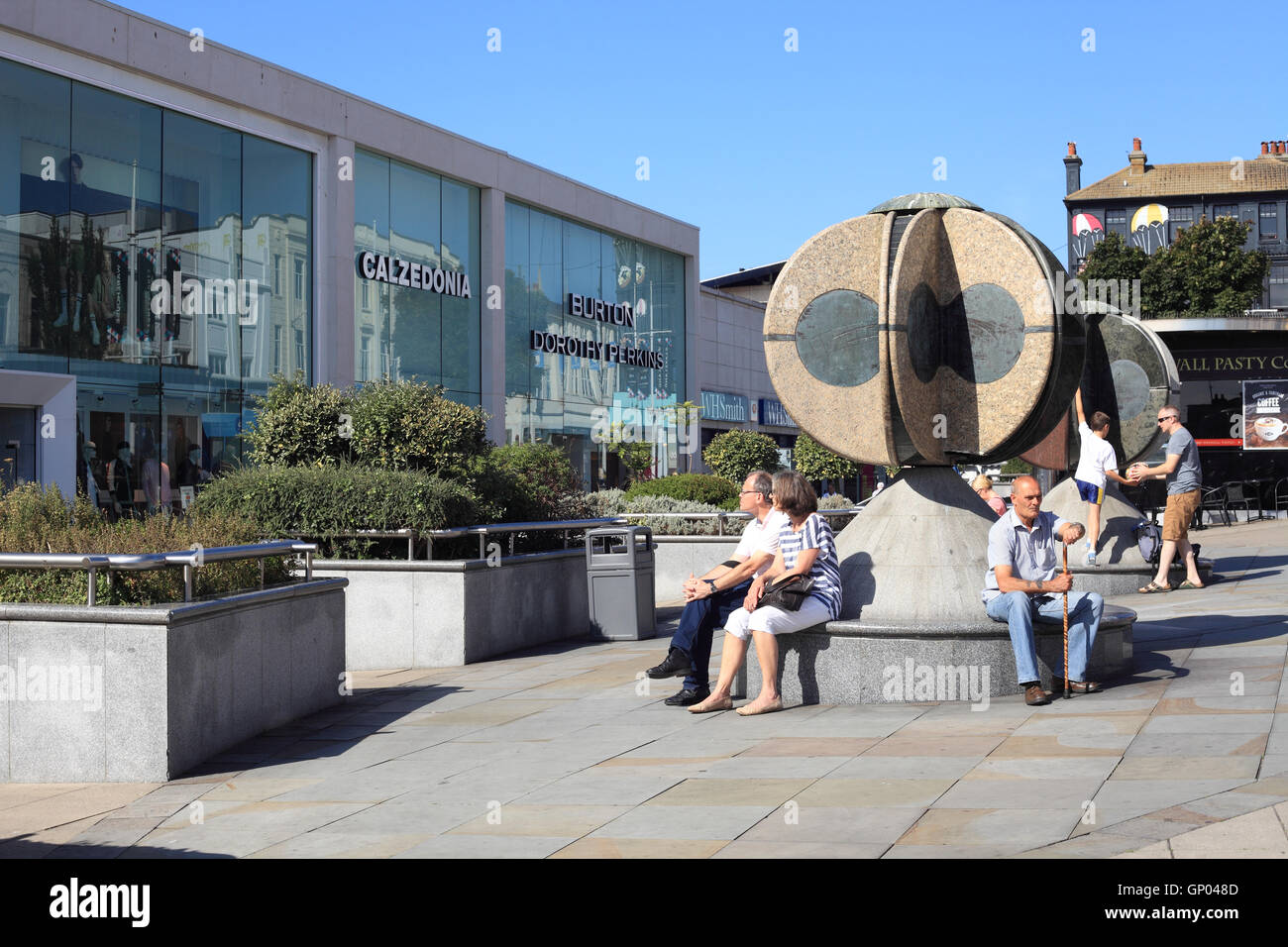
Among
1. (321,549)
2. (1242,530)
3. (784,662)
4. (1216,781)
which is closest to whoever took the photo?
(1216,781)

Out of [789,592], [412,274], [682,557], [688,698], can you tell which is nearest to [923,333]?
[789,592]

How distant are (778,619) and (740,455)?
18.8 meters

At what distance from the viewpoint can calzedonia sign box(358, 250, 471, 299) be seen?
1182 inches

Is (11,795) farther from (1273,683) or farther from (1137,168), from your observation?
(1137,168)

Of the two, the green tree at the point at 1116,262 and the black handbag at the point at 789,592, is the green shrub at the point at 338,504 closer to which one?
the black handbag at the point at 789,592

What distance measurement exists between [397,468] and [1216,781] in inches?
384

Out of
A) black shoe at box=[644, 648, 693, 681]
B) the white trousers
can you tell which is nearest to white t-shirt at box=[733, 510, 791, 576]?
the white trousers

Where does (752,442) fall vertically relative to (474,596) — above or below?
above

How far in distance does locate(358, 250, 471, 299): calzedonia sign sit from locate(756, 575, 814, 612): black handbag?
23.2 metres

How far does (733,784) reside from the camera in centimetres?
632

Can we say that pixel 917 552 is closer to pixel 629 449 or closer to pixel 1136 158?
pixel 629 449

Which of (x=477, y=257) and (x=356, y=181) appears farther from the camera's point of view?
(x=477, y=257)
